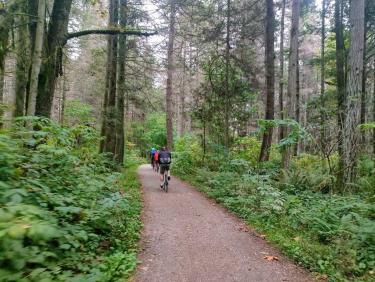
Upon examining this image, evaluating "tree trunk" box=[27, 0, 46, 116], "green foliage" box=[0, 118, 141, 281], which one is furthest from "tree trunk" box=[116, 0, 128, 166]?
"green foliage" box=[0, 118, 141, 281]

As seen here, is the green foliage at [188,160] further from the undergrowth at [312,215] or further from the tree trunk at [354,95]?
the tree trunk at [354,95]

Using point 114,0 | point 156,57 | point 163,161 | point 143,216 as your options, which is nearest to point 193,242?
point 143,216

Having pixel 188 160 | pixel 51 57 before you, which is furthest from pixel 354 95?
pixel 188 160

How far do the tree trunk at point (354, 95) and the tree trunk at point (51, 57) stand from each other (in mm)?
7674

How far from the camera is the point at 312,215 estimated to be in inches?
254

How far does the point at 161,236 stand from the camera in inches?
251

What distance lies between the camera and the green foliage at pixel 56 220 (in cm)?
256

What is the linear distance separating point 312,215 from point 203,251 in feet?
8.43

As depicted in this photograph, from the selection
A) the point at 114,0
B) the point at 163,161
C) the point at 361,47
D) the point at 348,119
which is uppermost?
the point at 114,0

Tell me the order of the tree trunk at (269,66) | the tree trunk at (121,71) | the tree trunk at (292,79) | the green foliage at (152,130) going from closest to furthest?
the tree trunk at (292,79) → the tree trunk at (269,66) → the tree trunk at (121,71) → the green foliage at (152,130)

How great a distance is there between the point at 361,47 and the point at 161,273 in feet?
25.4

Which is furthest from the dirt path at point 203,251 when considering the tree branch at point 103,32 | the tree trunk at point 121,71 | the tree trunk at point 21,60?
the tree trunk at point 121,71

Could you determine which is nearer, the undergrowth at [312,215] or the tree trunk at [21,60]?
the undergrowth at [312,215]

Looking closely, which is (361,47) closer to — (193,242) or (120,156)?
(193,242)
